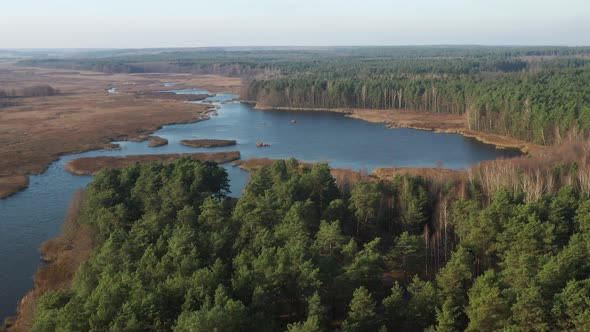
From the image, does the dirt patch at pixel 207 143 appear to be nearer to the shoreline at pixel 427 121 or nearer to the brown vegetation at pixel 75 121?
the brown vegetation at pixel 75 121

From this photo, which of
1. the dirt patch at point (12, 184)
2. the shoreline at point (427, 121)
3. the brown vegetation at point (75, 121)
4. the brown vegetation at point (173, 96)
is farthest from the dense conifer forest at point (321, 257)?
the brown vegetation at point (173, 96)

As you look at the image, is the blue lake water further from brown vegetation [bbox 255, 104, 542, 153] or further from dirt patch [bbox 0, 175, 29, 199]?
brown vegetation [bbox 255, 104, 542, 153]

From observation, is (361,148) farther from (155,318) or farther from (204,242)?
(155,318)

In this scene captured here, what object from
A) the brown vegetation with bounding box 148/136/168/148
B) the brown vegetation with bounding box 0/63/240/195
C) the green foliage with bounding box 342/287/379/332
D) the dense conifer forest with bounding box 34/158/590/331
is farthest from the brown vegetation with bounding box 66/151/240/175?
the green foliage with bounding box 342/287/379/332

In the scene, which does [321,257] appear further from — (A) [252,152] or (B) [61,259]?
(A) [252,152]

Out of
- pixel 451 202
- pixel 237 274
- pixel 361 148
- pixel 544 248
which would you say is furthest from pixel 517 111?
pixel 237 274

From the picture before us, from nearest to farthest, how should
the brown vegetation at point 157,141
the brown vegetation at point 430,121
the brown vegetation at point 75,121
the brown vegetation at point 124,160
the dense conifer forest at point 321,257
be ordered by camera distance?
→ the dense conifer forest at point 321,257, the brown vegetation at point 124,160, the brown vegetation at point 75,121, the brown vegetation at point 430,121, the brown vegetation at point 157,141

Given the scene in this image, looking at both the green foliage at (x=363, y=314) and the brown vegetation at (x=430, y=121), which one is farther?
the brown vegetation at (x=430, y=121)
